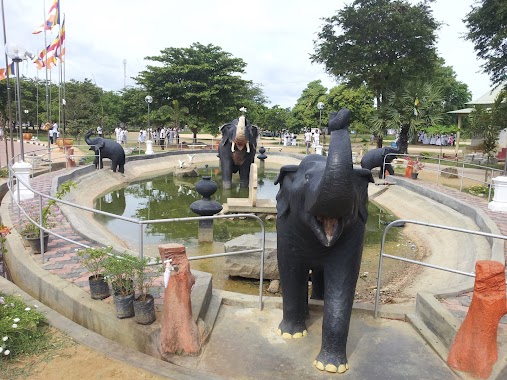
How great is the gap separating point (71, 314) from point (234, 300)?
1746 mm

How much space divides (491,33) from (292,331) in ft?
56.7

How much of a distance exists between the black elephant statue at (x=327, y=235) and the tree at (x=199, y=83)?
26.1 metres

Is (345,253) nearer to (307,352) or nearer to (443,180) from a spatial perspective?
(307,352)

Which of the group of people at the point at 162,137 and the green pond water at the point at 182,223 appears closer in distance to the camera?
the green pond water at the point at 182,223

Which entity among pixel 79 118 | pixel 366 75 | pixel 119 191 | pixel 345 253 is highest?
pixel 366 75

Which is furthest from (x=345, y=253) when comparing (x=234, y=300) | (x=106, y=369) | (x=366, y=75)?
(x=366, y=75)

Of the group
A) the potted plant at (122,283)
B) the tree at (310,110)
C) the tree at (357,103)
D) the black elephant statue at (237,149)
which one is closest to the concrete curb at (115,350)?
the potted plant at (122,283)

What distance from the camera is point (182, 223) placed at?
10.0 meters

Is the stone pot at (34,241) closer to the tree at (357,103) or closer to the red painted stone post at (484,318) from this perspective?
the red painted stone post at (484,318)

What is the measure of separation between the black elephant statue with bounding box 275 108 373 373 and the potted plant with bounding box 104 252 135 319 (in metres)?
1.43

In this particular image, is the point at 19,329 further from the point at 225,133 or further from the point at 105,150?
the point at 105,150

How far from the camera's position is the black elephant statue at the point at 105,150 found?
1559 cm

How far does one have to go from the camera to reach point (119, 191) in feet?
48.3

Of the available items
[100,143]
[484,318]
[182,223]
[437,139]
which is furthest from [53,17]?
[437,139]
